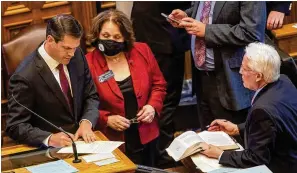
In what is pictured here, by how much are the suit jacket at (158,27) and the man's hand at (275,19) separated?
1.95 ft

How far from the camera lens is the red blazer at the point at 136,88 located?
4.34 meters

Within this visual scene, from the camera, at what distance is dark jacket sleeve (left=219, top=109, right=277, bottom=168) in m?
3.50

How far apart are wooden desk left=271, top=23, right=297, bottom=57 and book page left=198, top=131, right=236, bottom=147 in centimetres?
122

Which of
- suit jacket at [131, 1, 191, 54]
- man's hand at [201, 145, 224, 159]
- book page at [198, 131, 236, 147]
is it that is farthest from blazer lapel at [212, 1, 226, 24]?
man's hand at [201, 145, 224, 159]

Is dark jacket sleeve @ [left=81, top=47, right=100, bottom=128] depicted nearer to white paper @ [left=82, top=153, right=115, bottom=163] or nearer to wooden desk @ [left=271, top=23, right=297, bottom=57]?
white paper @ [left=82, top=153, right=115, bottom=163]

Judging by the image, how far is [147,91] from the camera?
4.45 meters

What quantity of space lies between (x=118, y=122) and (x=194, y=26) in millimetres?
753

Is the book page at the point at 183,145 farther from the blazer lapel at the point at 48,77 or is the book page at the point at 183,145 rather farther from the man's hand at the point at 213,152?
the blazer lapel at the point at 48,77

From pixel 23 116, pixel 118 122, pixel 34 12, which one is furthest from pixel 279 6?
pixel 23 116

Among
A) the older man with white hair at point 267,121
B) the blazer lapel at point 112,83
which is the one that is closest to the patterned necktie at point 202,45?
the blazer lapel at point 112,83

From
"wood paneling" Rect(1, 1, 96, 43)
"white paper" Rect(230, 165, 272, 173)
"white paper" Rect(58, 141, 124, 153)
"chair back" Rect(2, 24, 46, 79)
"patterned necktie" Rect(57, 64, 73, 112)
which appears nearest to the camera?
"white paper" Rect(230, 165, 272, 173)

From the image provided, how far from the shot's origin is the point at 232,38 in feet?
14.4

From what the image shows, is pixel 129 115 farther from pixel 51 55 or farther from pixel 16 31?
pixel 16 31

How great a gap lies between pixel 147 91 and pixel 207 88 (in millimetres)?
420
